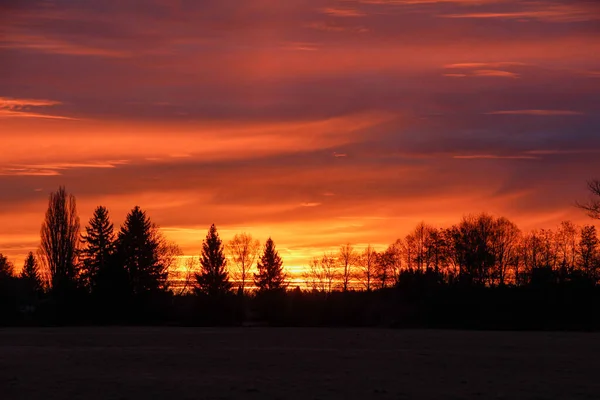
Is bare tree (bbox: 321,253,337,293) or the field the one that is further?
bare tree (bbox: 321,253,337,293)

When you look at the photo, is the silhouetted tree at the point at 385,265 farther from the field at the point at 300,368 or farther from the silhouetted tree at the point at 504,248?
the field at the point at 300,368

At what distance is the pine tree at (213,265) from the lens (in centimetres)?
8075

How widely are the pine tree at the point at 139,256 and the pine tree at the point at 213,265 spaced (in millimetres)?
8816

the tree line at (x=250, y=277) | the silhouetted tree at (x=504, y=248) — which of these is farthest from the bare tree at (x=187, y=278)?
the silhouetted tree at (x=504, y=248)

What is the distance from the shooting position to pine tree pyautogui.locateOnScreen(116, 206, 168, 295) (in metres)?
64.1

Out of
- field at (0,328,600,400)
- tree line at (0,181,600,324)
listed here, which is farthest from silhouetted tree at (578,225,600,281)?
field at (0,328,600,400)

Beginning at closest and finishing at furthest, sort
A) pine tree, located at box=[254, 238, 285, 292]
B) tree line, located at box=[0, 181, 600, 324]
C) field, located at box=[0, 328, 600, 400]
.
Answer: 1. field, located at box=[0, 328, 600, 400]
2. tree line, located at box=[0, 181, 600, 324]
3. pine tree, located at box=[254, 238, 285, 292]

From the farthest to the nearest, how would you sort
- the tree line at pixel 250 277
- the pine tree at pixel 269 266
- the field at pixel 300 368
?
1. the pine tree at pixel 269 266
2. the tree line at pixel 250 277
3. the field at pixel 300 368

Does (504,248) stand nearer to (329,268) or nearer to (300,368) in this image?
(329,268)

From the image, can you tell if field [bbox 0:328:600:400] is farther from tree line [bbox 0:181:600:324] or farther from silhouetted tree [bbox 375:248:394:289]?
silhouetted tree [bbox 375:248:394:289]

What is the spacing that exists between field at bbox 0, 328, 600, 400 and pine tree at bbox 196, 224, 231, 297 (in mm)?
44942

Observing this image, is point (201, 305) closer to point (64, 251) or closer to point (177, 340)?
point (177, 340)

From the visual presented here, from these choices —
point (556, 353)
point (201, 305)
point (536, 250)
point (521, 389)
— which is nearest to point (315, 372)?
point (521, 389)

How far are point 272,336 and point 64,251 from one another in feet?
146
